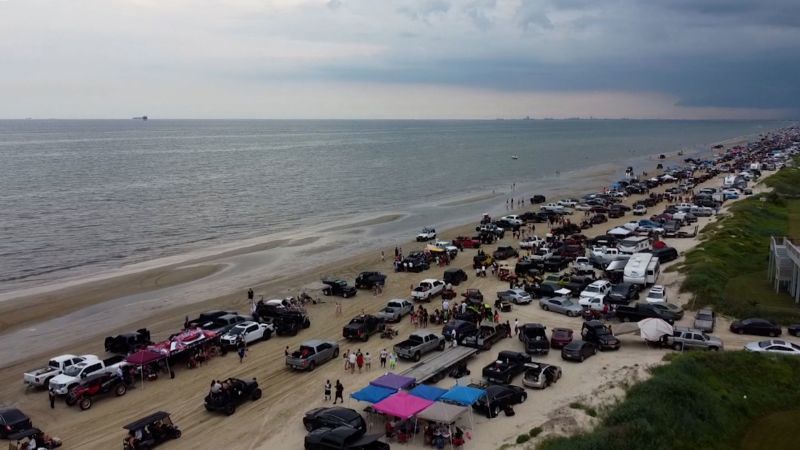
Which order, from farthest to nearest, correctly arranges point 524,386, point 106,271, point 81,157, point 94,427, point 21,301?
point 81,157 < point 106,271 < point 21,301 < point 524,386 < point 94,427

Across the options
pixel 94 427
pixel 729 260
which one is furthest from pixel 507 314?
pixel 94 427

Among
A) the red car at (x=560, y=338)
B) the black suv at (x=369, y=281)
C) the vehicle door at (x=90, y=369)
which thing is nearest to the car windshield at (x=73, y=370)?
the vehicle door at (x=90, y=369)

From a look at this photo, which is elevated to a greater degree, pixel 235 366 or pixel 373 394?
pixel 373 394

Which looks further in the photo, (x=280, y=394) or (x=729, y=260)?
(x=729, y=260)

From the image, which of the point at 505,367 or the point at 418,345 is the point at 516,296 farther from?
the point at 505,367

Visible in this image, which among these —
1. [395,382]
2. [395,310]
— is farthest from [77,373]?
[395,310]

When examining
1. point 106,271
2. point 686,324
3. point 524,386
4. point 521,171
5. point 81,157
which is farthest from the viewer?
point 81,157

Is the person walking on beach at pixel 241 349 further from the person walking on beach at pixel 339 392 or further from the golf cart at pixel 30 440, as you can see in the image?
the golf cart at pixel 30 440

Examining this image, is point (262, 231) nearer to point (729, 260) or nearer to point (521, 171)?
point (729, 260)
